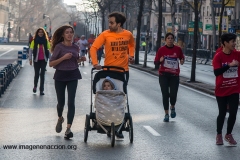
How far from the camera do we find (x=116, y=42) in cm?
1199

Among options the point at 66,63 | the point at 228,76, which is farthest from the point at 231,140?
the point at 66,63

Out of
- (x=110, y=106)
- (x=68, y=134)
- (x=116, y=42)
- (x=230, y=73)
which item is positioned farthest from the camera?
(x=116, y=42)

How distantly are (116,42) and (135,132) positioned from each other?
5.61ft

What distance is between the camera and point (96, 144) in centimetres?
1124

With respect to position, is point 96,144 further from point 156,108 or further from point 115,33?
point 156,108

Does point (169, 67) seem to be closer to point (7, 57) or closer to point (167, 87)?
point (167, 87)

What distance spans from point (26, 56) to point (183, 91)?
30660 millimetres

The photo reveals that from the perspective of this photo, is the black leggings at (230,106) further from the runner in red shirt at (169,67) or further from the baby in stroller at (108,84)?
the runner in red shirt at (169,67)

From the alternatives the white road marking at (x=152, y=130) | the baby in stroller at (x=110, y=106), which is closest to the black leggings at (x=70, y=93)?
the baby in stroller at (x=110, y=106)

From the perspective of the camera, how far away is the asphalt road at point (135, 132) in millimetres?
10320

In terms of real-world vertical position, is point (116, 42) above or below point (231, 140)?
above

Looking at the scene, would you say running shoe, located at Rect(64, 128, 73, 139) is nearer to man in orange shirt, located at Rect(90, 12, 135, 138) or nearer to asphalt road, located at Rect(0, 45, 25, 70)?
man in orange shirt, located at Rect(90, 12, 135, 138)

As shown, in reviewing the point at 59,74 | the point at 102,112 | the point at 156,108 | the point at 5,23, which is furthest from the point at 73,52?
the point at 5,23

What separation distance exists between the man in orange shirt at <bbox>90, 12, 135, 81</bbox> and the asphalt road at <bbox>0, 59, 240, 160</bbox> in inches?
47.2
